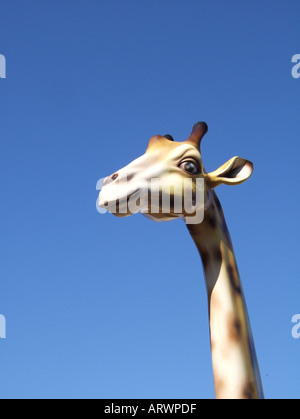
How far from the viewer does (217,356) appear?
203 inches

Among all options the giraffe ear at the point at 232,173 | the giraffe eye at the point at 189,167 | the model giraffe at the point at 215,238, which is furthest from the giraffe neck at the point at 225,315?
the giraffe eye at the point at 189,167

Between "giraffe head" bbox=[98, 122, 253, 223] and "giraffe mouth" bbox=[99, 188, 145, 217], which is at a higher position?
"giraffe head" bbox=[98, 122, 253, 223]

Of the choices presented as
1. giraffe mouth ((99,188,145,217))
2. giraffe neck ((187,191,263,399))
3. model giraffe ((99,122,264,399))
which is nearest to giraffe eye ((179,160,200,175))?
model giraffe ((99,122,264,399))

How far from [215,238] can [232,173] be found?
0.60 metres

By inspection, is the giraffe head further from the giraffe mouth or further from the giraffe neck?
the giraffe neck

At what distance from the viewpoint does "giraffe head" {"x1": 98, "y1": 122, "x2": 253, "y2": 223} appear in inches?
210

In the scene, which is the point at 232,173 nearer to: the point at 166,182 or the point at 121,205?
the point at 166,182

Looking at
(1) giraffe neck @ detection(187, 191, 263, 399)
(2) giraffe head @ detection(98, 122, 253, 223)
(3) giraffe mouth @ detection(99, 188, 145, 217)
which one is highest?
(2) giraffe head @ detection(98, 122, 253, 223)

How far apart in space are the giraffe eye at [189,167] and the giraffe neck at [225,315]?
29 cm

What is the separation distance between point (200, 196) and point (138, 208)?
514 millimetres

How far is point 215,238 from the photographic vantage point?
18.3 feet

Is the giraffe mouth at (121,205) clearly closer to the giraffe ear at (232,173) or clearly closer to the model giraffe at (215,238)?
the model giraffe at (215,238)

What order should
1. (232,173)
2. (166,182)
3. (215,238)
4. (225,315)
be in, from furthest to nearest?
1. (232,173)
2. (215,238)
3. (166,182)
4. (225,315)

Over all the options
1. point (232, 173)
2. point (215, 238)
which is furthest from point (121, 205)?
point (232, 173)
